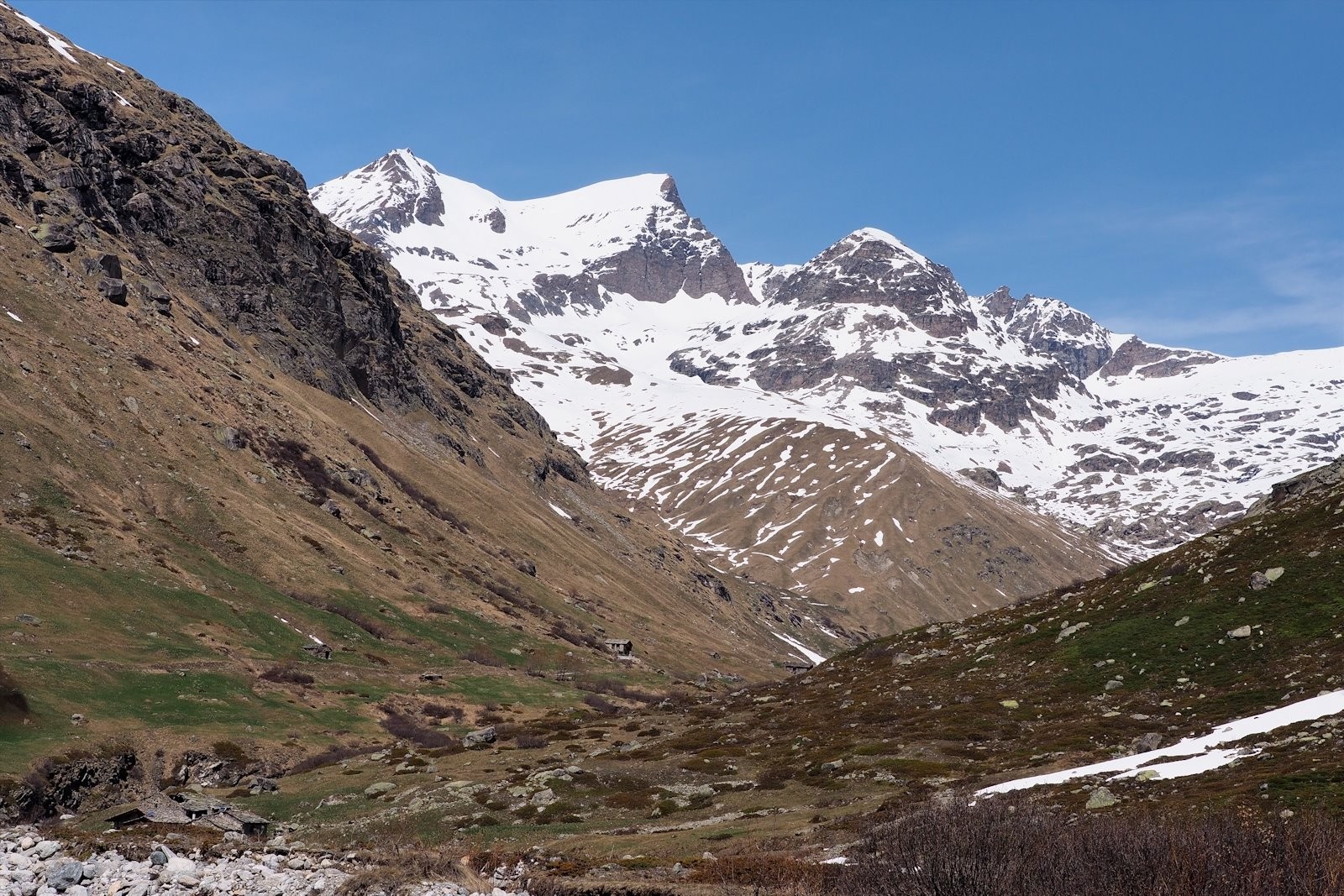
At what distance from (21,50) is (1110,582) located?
8317 inches

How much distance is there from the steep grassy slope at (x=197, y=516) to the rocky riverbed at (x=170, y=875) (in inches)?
1120

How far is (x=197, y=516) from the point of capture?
109938mm

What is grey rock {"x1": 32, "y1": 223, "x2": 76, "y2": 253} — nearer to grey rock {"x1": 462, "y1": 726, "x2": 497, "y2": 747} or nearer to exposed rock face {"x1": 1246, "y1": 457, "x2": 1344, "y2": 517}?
grey rock {"x1": 462, "y1": 726, "x2": 497, "y2": 747}

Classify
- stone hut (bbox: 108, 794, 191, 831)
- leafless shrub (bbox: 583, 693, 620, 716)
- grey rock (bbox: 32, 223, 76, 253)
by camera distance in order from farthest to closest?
grey rock (bbox: 32, 223, 76, 253), leafless shrub (bbox: 583, 693, 620, 716), stone hut (bbox: 108, 794, 191, 831)

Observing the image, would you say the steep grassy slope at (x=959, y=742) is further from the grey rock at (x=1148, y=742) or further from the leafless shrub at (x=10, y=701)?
the leafless shrub at (x=10, y=701)

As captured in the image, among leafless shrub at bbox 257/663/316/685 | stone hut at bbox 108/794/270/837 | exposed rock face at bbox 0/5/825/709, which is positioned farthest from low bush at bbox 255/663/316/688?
stone hut at bbox 108/794/270/837

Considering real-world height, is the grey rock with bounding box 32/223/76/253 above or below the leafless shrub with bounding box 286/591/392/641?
above

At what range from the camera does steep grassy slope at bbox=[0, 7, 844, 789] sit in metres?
77.2

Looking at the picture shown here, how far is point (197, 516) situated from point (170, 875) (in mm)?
92093

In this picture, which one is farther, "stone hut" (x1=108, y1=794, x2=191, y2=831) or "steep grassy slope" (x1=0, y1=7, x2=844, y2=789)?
"steep grassy slope" (x1=0, y1=7, x2=844, y2=789)

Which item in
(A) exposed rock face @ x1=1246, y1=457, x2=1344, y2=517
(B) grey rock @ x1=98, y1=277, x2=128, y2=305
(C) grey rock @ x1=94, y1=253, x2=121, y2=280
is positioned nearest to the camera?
(A) exposed rock face @ x1=1246, y1=457, x2=1344, y2=517

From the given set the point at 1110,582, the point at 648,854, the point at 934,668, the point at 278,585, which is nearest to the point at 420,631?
the point at 278,585

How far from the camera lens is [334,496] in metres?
142

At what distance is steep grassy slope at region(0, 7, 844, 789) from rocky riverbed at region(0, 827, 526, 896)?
2846 cm
